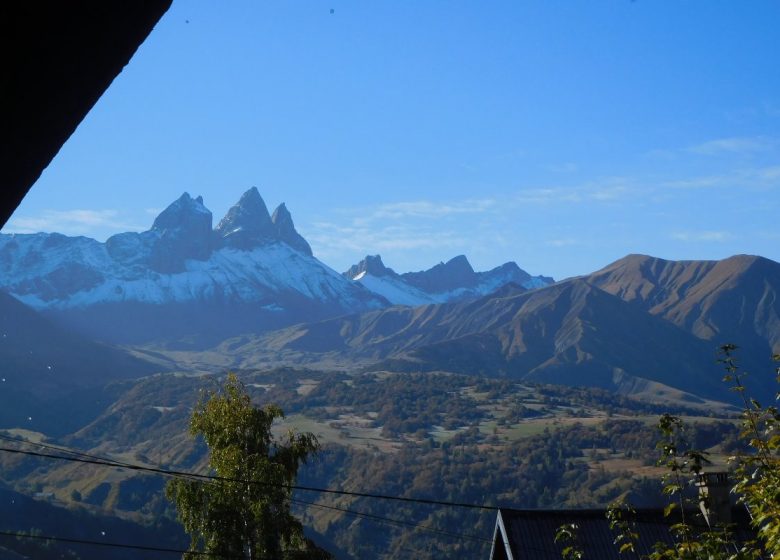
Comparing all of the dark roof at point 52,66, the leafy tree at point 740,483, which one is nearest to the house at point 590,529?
the leafy tree at point 740,483

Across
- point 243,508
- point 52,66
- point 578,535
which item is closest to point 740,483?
point 52,66

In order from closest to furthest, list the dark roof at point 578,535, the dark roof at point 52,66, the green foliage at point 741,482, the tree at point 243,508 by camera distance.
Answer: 1. the dark roof at point 52,66
2. the green foliage at point 741,482
3. the dark roof at point 578,535
4. the tree at point 243,508

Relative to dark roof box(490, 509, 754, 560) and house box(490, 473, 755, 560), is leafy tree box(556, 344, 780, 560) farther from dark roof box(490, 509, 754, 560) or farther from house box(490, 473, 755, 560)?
dark roof box(490, 509, 754, 560)

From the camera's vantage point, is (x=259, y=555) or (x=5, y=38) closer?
(x=5, y=38)

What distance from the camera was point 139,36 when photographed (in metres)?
2.11

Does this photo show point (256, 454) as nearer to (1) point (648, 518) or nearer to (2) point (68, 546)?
(1) point (648, 518)

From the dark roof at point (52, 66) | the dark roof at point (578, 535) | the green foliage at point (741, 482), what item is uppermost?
the dark roof at point (52, 66)

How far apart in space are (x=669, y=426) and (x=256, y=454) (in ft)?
57.9

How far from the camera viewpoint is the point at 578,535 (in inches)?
963

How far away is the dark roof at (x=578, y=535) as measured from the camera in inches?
938

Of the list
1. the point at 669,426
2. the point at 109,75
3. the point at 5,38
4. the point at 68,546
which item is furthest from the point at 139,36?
the point at 68,546

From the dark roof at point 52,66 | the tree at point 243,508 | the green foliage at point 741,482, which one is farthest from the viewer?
the tree at point 243,508

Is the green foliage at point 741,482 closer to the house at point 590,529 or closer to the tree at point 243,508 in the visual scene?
the house at point 590,529

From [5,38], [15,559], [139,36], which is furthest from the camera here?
[15,559]
